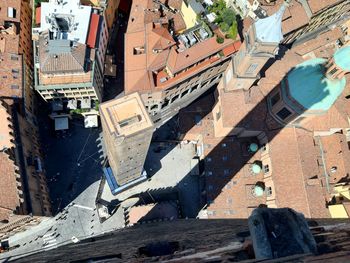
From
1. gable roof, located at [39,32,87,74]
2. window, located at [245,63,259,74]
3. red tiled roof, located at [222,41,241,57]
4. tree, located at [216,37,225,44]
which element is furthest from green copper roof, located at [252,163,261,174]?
gable roof, located at [39,32,87,74]

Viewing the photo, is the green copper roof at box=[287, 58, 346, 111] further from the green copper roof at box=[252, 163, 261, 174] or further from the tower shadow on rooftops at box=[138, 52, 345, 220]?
the green copper roof at box=[252, 163, 261, 174]

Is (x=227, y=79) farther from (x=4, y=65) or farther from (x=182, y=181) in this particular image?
(x=4, y=65)

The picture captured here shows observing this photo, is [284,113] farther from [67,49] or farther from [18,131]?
[18,131]

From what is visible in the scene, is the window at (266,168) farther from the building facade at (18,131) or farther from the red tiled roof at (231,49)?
the building facade at (18,131)

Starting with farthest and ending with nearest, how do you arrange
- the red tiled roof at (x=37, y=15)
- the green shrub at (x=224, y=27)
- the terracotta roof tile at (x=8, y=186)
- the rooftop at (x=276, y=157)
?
the red tiled roof at (x=37, y=15) < the green shrub at (x=224, y=27) < the rooftop at (x=276, y=157) < the terracotta roof tile at (x=8, y=186)

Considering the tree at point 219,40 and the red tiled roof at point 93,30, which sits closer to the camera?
the tree at point 219,40

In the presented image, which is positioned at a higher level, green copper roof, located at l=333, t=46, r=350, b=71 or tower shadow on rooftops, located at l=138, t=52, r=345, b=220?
green copper roof, located at l=333, t=46, r=350, b=71

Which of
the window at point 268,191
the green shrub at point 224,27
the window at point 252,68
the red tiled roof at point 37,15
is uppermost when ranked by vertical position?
the red tiled roof at point 37,15

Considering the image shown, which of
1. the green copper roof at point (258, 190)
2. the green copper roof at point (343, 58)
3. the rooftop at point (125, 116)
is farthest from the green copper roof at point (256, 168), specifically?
the rooftop at point (125, 116)
